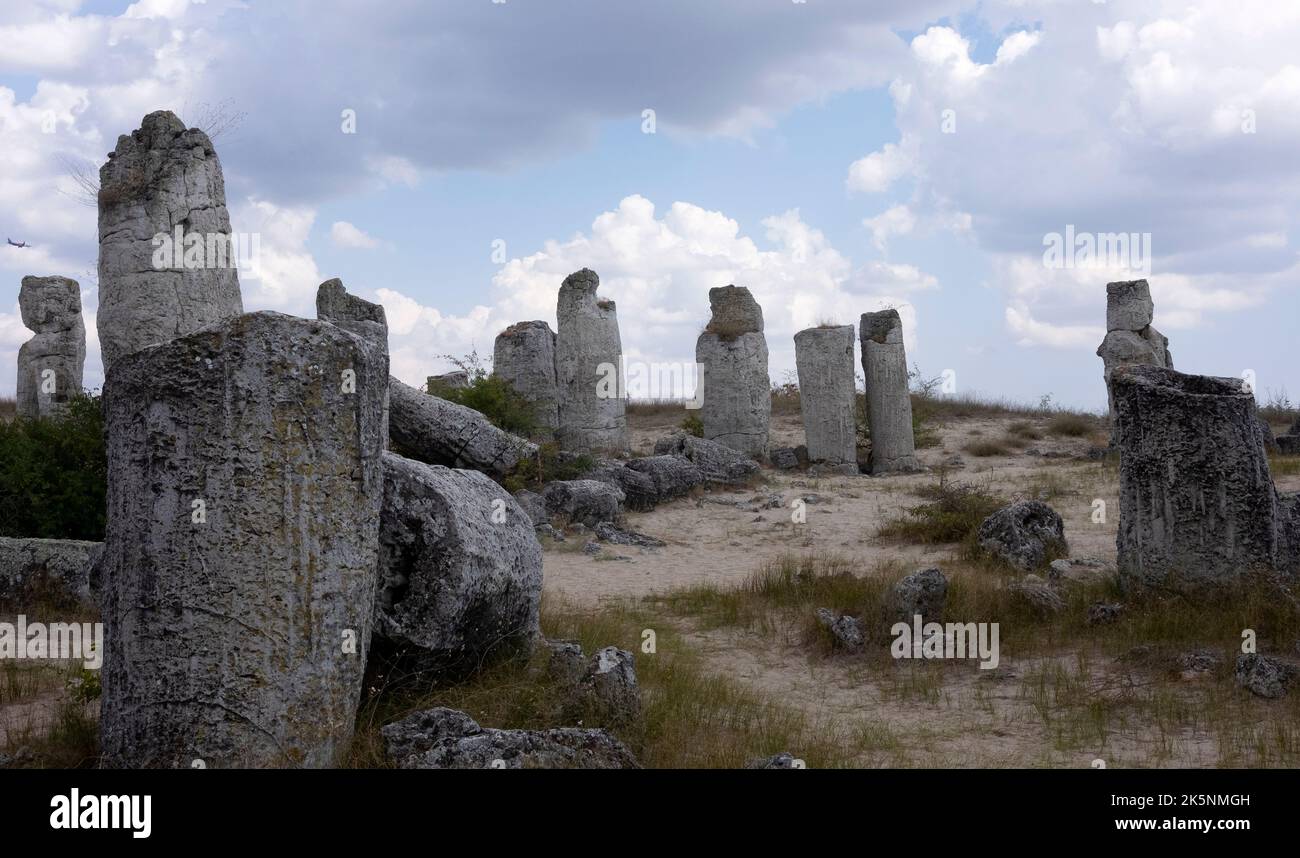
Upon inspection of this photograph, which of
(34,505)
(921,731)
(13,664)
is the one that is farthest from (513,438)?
(921,731)

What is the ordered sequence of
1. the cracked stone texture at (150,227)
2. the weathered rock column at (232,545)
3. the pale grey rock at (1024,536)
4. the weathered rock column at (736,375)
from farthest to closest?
the weathered rock column at (736,375) → the cracked stone texture at (150,227) → the pale grey rock at (1024,536) → the weathered rock column at (232,545)

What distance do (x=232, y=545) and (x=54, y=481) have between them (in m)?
6.54

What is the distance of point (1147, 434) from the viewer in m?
7.56

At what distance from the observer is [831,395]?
18.5 metres

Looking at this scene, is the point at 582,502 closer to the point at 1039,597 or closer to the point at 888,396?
the point at 1039,597

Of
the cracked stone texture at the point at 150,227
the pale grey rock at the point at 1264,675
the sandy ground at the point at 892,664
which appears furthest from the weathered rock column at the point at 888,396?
the pale grey rock at the point at 1264,675

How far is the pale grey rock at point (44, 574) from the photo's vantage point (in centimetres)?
787

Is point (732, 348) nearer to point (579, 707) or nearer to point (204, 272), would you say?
A: point (204, 272)

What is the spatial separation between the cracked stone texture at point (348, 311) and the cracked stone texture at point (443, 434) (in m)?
0.64

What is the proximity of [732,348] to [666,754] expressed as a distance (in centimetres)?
1402

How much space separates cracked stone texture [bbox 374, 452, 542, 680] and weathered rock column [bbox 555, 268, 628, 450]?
12329 millimetres

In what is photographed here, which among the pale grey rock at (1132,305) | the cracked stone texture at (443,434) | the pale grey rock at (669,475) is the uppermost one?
the pale grey rock at (1132,305)

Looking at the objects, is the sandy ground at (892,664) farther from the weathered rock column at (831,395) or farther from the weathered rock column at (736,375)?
the weathered rock column at (736,375)

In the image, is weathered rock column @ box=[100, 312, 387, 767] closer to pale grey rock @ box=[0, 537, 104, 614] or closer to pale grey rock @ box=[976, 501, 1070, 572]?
pale grey rock @ box=[0, 537, 104, 614]
